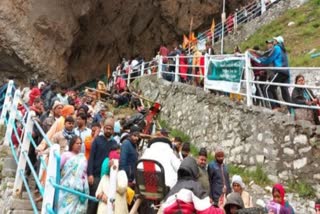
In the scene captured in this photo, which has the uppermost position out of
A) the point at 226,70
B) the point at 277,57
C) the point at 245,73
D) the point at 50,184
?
the point at 277,57

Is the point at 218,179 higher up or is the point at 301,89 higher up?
the point at 301,89

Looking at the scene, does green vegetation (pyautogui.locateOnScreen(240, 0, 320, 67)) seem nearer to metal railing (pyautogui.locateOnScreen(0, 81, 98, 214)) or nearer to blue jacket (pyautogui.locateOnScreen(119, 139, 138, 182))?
metal railing (pyautogui.locateOnScreen(0, 81, 98, 214))

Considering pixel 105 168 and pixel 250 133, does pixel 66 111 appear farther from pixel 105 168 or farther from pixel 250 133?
pixel 250 133

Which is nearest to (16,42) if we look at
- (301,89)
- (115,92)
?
(115,92)

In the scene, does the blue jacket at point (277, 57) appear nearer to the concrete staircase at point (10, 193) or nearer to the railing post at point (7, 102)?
the concrete staircase at point (10, 193)

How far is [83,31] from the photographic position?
25.8 meters

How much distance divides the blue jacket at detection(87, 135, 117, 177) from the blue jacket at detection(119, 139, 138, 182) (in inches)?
9.7

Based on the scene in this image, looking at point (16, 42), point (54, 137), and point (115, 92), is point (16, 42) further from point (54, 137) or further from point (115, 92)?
point (54, 137)

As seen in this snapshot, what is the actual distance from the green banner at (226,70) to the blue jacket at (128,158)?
4.08m

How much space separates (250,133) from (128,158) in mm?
3325

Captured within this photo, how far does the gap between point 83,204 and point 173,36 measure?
77.8 ft

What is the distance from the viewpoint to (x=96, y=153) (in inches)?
258

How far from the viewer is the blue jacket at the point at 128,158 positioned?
20.7 ft

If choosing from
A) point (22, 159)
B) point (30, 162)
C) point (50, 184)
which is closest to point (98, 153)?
point (30, 162)
